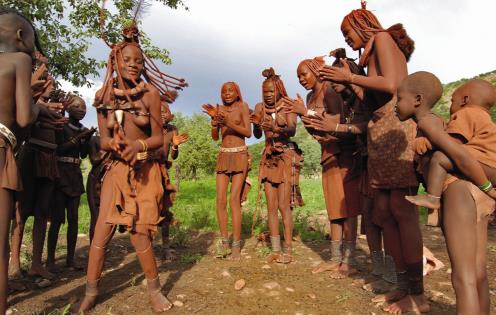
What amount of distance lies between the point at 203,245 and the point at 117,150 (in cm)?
374

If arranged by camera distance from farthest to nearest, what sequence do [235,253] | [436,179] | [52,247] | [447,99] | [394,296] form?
[447,99] → [235,253] → [52,247] → [394,296] → [436,179]

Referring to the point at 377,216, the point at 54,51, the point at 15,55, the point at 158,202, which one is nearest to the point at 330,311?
the point at 377,216

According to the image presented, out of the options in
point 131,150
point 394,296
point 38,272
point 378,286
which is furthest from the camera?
point 38,272

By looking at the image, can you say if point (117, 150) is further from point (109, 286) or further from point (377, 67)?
point (377, 67)

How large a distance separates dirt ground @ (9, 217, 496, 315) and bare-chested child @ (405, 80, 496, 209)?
5.15 ft

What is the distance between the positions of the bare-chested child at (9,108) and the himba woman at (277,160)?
127 inches

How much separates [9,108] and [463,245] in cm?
318

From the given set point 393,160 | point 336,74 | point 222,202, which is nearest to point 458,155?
point 393,160

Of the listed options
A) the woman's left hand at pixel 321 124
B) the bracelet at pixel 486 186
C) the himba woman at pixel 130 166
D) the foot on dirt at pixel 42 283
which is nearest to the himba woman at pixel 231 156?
the woman's left hand at pixel 321 124

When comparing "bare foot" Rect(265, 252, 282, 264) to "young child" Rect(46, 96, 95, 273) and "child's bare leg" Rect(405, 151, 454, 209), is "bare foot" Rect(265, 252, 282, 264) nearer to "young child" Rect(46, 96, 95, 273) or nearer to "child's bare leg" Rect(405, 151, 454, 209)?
"young child" Rect(46, 96, 95, 273)

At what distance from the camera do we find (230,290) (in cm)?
393

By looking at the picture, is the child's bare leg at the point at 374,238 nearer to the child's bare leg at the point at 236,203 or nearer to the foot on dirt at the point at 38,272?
the child's bare leg at the point at 236,203

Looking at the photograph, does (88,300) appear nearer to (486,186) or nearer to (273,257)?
(273,257)

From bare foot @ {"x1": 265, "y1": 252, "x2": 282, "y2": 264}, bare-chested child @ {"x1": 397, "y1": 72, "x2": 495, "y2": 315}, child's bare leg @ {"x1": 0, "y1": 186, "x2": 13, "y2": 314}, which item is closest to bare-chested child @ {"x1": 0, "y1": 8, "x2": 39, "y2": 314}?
child's bare leg @ {"x1": 0, "y1": 186, "x2": 13, "y2": 314}
